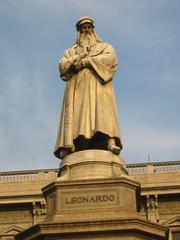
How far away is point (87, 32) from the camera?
47.3 ft

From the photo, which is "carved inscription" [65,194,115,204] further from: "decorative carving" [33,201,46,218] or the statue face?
"decorative carving" [33,201,46,218]

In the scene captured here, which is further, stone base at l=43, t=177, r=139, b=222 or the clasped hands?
the clasped hands

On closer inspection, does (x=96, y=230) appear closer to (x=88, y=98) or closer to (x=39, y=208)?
(x=88, y=98)

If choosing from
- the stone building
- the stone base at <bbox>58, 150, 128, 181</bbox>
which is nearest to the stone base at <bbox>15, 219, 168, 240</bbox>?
the stone base at <bbox>58, 150, 128, 181</bbox>

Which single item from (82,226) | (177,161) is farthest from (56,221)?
(177,161)

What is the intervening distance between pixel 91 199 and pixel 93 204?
9 centimetres

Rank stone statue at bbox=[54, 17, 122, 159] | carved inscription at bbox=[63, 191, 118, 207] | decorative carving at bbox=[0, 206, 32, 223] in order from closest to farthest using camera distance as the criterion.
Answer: carved inscription at bbox=[63, 191, 118, 207], stone statue at bbox=[54, 17, 122, 159], decorative carving at bbox=[0, 206, 32, 223]

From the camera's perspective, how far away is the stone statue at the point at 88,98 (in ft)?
43.4

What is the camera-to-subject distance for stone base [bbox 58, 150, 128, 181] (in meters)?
12.6

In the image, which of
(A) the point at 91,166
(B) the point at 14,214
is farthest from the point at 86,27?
(B) the point at 14,214

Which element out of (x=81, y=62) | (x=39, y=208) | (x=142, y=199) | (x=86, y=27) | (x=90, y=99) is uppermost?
(x=142, y=199)

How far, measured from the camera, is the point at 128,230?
11.4m

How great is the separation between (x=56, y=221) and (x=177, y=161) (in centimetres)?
2158

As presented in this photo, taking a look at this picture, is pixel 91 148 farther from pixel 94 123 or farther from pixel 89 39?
pixel 89 39
